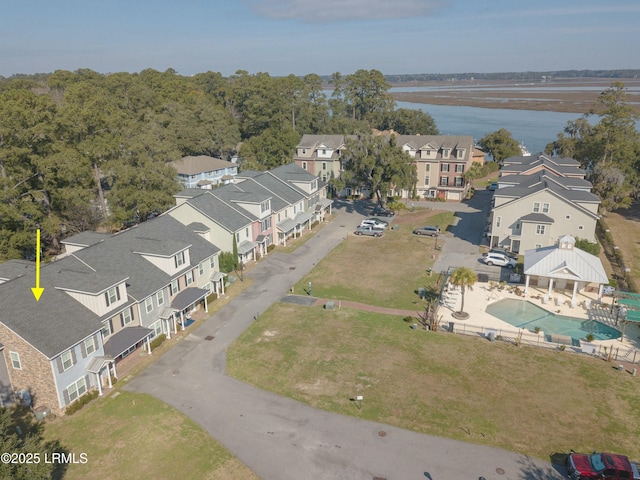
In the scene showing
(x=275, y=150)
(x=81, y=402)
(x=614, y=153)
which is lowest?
(x=81, y=402)

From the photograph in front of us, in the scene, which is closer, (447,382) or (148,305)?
(447,382)

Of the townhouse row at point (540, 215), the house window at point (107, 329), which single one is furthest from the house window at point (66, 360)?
the townhouse row at point (540, 215)

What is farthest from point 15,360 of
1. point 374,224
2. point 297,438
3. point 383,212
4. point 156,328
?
point 383,212

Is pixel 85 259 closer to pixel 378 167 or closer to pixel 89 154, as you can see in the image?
pixel 89 154

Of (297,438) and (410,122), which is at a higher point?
(410,122)

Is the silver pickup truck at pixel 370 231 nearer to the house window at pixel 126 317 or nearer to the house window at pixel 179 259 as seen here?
the house window at pixel 179 259

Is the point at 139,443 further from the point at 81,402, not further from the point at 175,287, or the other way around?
the point at 175,287
